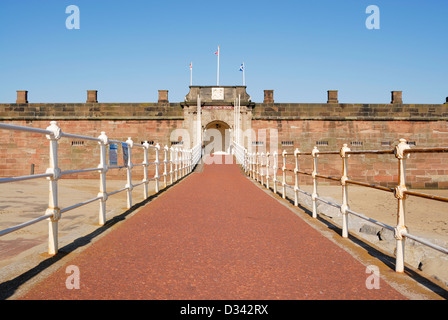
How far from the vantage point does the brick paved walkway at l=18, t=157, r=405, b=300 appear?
2510 millimetres

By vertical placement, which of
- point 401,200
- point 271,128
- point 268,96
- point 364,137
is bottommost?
point 401,200

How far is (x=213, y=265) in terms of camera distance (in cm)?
308

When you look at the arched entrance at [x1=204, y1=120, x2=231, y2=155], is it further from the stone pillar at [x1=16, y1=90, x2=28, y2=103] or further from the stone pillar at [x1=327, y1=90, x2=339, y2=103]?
the stone pillar at [x1=16, y1=90, x2=28, y2=103]

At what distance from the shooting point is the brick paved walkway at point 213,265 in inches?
98.8

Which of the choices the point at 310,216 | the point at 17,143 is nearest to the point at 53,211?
the point at 310,216

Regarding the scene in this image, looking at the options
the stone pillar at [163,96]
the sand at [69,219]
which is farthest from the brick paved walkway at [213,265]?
the stone pillar at [163,96]

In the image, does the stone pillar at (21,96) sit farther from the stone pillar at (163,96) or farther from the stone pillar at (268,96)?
the stone pillar at (268,96)

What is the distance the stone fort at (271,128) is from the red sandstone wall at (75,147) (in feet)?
0.21

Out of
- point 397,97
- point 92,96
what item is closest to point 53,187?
point 92,96

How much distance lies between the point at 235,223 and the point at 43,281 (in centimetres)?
273

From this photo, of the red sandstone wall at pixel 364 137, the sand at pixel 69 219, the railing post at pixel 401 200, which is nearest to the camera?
the railing post at pixel 401 200

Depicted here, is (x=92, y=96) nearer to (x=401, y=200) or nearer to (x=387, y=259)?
(x=387, y=259)

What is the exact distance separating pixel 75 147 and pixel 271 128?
1273 centimetres

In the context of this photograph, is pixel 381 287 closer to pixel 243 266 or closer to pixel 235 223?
pixel 243 266
